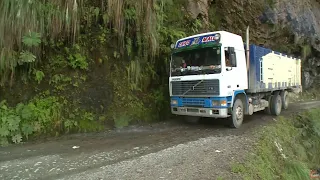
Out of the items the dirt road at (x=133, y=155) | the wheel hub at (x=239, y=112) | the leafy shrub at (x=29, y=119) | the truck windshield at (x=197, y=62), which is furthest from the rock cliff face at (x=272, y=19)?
the leafy shrub at (x=29, y=119)

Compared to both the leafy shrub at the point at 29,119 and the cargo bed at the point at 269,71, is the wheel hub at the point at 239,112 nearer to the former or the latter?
the cargo bed at the point at 269,71

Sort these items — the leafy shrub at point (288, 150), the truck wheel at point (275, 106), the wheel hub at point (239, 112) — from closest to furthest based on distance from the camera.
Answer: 1. the leafy shrub at point (288, 150)
2. the wheel hub at point (239, 112)
3. the truck wheel at point (275, 106)

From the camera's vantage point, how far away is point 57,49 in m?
7.99

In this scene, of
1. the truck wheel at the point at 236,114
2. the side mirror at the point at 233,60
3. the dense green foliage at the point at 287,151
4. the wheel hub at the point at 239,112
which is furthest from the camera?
the wheel hub at the point at 239,112

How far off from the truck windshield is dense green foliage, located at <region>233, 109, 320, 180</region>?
2.56 metres

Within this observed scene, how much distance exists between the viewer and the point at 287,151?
7379 millimetres

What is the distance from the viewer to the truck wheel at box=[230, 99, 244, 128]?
8.16m

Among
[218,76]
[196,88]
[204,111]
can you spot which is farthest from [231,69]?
[204,111]

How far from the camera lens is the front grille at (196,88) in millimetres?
7664

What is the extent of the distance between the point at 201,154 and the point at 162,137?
1.91m

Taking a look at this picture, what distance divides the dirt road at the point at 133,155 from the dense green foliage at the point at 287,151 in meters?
0.36

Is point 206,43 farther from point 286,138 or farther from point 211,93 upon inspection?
point 286,138

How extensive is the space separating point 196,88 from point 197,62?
0.86 metres

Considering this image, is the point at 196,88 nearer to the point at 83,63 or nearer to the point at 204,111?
the point at 204,111
